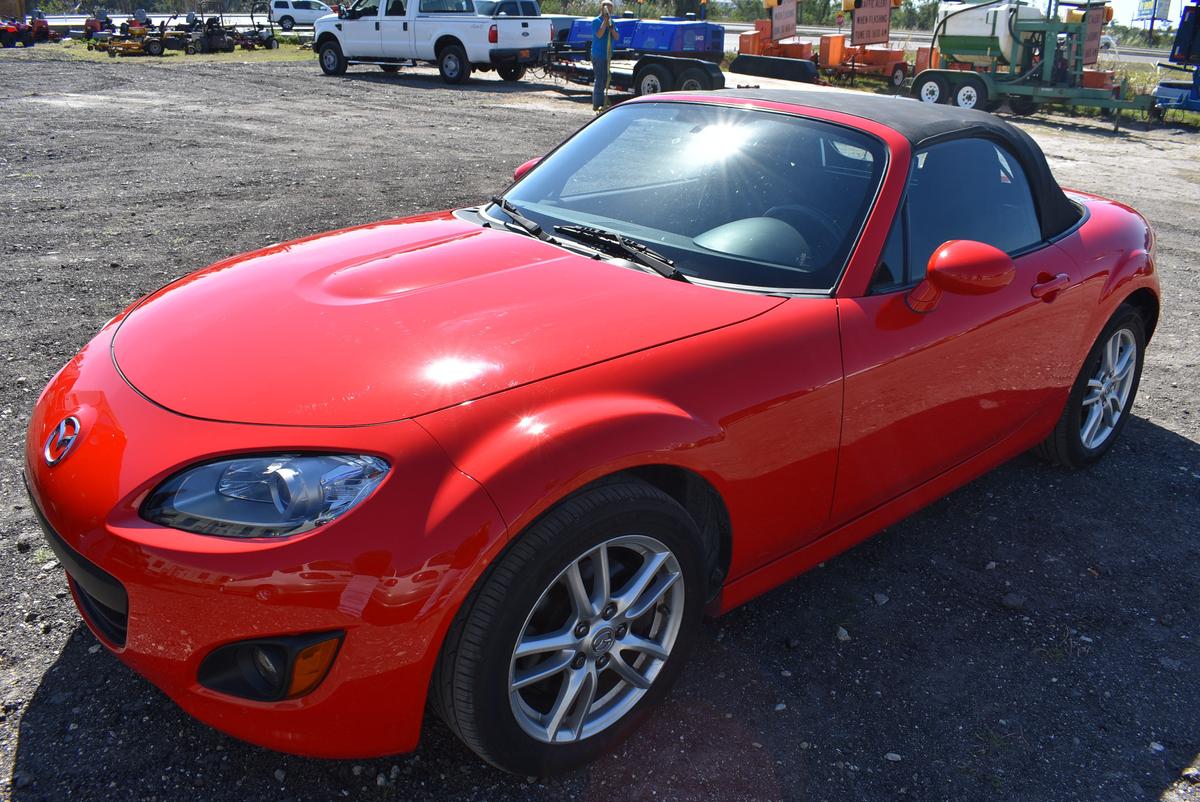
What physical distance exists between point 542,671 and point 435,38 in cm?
2100

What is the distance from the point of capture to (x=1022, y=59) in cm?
1817

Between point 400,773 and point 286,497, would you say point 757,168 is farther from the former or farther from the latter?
point 400,773

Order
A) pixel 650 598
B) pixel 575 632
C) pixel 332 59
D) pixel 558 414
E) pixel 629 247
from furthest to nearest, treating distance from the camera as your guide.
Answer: pixel 332 59, pixel 629 247, pixel 650 598, pixel 575 632, pixel 558 414

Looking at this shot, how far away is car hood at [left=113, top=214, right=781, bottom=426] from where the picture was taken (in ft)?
6.92

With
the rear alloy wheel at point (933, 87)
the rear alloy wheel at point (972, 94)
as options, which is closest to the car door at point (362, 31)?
the rear alloy wheel at point (933, 87)

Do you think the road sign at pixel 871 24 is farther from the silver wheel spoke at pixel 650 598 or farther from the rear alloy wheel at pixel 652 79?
the silver wheel spoke at pixel 650 598

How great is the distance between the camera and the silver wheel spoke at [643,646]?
2299 millimetres

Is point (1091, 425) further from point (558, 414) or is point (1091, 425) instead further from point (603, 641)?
point (558, 414)

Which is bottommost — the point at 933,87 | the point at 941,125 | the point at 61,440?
the point at 61,440

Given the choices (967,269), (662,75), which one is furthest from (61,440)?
(662,75)

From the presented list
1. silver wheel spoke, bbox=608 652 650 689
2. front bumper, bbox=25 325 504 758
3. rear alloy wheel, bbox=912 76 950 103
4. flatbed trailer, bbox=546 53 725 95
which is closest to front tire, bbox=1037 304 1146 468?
silver wheel spoke, bbox=608 652 650 689

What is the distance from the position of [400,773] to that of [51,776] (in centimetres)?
79

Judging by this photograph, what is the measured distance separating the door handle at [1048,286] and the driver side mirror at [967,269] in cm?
61

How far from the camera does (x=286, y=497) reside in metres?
1.89
